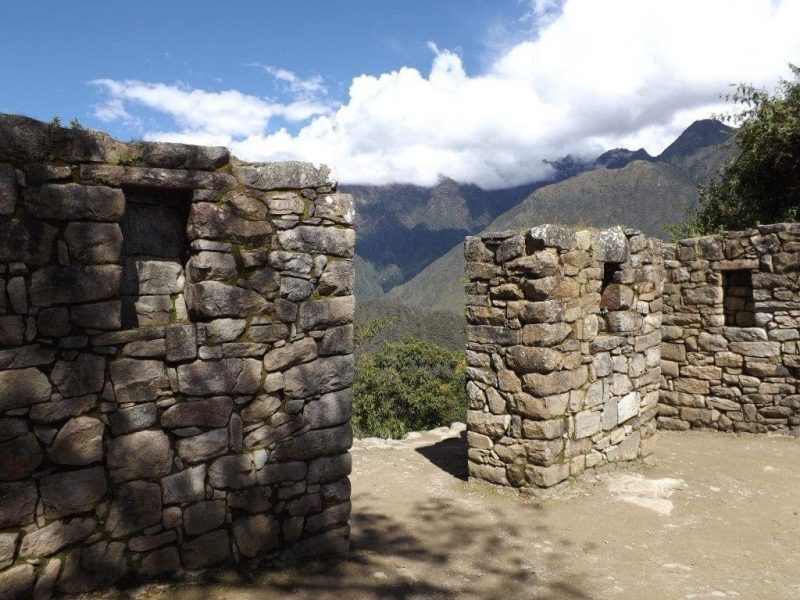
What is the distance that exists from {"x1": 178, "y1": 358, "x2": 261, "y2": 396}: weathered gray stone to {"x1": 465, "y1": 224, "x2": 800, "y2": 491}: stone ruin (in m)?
3.28

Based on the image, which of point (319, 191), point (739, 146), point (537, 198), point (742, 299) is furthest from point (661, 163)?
point (319, 191)

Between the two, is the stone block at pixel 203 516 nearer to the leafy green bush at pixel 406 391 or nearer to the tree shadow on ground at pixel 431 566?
the tree shadow on ground at pixel 431 566

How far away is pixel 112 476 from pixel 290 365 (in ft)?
4.37

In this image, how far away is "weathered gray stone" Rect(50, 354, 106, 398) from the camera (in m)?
3.30

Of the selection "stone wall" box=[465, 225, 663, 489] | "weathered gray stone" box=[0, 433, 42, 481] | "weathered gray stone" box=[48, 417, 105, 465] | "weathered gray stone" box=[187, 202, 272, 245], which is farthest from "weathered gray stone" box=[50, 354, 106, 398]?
"stone wall" box=[465, 225, 663, 489]

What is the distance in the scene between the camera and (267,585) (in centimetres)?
395

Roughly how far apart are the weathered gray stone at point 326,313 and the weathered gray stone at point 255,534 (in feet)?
4.64

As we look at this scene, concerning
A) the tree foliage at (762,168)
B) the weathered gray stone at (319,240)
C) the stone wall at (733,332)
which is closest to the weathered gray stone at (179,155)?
the weathered gray stone at (319,240)

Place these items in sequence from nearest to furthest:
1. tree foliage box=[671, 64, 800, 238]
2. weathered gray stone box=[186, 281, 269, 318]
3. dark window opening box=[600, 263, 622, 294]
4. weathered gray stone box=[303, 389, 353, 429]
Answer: weathered gray stone box=[186, 281, 269, 318], weathered gray stone box=[303, 389, 353, 429], dark window opening box=[600, 263, 622, 294], tree foliage box=[671, 64, 800, 238]

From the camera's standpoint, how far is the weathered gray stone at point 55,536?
127 inches

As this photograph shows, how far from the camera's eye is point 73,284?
330 cm

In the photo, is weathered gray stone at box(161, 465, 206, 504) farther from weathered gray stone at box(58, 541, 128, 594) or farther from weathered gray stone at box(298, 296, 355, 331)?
weathered gray stone at box(298, 296, 355, 331)

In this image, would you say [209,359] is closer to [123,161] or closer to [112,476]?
[112,476]

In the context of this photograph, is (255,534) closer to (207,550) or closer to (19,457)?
(207,550)
